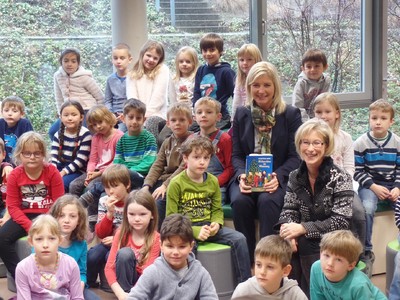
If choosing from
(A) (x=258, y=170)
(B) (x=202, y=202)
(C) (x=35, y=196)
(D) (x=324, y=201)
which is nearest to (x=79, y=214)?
(C) (x=35, y=196)

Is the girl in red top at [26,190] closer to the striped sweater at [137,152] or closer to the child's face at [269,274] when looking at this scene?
the striped sweater at [137,152]

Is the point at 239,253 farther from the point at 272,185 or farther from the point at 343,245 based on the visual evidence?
the point at 343,245

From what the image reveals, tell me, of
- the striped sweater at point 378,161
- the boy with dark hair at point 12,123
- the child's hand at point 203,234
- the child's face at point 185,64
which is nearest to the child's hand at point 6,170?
the boy with dark hair at point 12,123

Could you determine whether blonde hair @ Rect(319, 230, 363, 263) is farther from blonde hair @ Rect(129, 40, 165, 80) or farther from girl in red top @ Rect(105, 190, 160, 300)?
blonde hair @ Rect(129, 40, 165, 80)

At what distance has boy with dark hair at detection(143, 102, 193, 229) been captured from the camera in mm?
5004

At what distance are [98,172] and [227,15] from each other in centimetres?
251

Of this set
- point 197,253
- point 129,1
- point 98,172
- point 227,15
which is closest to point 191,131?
point 98,172

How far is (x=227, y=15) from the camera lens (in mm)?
7086

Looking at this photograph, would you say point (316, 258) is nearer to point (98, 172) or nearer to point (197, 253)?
point (197, 253)

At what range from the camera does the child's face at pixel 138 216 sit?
4.30 m

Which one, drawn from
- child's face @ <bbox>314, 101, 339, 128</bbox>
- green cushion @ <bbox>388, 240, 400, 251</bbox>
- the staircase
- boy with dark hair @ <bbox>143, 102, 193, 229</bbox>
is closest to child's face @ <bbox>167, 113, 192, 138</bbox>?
boy with dark hair @ <bbox>143, 102, 193, 229</bbox>

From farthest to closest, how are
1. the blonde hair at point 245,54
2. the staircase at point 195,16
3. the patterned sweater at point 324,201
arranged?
the staircase at point 195,16
the blonde hair at point 245,54
the patterned sweater at point 324,201

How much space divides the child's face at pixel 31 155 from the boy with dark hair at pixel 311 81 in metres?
2.16

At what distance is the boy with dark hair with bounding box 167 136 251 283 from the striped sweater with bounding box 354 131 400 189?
1.04 meters
